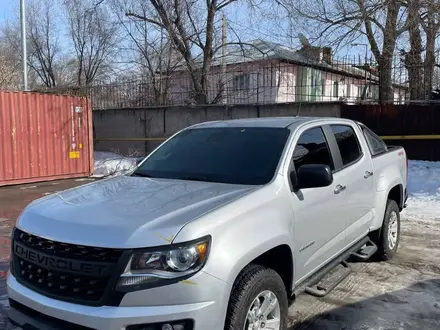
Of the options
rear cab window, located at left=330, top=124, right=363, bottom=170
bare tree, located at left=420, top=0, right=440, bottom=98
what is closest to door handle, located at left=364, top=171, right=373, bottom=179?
rear cab window, located at left=330, top=124, right=363, bottom=170

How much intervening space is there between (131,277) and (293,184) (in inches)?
60.9

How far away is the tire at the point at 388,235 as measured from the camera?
5.30 m

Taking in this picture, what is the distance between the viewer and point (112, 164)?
15.5m

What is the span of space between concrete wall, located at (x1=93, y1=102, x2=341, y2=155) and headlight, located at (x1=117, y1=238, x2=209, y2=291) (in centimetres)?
1122

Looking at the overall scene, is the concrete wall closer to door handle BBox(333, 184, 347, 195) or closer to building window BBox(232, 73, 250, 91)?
building window BBox(232, 73, 250, 91)

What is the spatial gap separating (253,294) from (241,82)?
16.0 meters

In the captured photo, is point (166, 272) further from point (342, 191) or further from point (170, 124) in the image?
point (170, 124)

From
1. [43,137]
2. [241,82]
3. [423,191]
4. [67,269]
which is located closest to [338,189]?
[67,269]

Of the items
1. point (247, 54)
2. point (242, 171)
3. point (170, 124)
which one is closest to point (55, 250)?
point (242, 171)

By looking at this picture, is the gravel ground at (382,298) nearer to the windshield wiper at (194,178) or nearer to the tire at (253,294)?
the tire at (253,294)

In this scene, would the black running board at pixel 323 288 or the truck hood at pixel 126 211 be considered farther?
the black running board at pixel 323 288

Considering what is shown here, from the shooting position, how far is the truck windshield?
3555mm

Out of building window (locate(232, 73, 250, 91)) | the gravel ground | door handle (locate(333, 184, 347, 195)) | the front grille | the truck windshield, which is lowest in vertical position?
the gravel ground

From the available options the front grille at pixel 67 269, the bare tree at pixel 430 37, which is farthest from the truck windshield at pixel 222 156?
the bare tree at pixel 430 37
